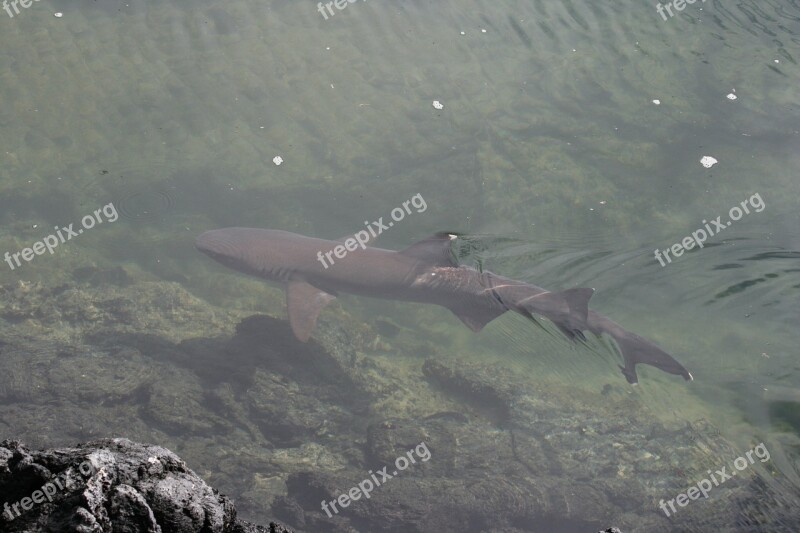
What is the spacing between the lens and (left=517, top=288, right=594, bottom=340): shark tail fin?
756 cm

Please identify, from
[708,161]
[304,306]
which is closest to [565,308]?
[304,306]

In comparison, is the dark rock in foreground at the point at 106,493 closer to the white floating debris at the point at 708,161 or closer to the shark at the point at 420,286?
the shark at the point at 420,286

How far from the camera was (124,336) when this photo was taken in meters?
9.02

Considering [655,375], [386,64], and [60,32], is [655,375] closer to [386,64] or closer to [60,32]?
[386,64]

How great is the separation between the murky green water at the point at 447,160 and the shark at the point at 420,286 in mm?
547

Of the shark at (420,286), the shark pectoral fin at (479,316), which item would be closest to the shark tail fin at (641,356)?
the shark at (420,286)

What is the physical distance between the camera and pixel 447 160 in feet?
39.1

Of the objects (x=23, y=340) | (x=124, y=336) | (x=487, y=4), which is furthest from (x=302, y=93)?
(x=23, y=340)

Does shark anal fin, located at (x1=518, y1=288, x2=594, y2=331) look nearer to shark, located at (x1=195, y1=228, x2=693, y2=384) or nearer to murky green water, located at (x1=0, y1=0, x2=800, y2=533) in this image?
shark, located at (x1=195, y1=228, x2=693, y2=384)

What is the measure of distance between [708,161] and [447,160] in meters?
5.04

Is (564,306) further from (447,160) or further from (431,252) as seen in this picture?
(447,160)

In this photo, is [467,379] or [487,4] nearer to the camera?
[467,379]

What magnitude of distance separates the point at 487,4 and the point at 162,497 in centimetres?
1415

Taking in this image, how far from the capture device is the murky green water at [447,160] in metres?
9.02
